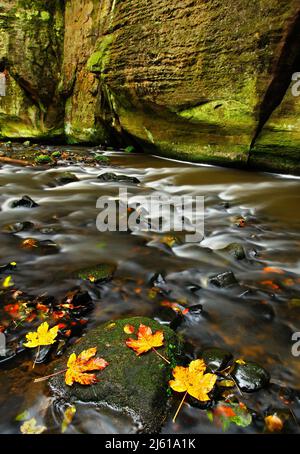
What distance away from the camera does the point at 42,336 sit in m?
1.99

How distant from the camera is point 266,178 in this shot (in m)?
6.66

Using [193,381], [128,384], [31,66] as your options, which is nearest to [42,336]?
[128,384]

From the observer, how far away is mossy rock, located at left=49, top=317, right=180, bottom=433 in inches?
60.1

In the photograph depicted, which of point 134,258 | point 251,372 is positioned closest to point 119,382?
point 251,372

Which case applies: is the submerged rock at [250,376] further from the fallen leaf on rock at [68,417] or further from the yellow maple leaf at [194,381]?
the fallen leaf on rock at [68,417]

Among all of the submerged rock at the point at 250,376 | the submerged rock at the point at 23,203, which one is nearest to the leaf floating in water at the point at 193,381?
the submerged rock at the point at 250,376

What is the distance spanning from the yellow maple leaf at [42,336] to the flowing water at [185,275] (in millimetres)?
134

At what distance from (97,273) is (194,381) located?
4.32 feet

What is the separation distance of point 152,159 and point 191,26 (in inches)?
135

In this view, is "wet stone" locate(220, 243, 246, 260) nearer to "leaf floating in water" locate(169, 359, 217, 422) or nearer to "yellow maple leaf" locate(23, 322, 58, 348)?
"leaf floating in water" locate(169, 359, 217, 422)

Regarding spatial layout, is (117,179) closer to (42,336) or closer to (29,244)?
(29,244)

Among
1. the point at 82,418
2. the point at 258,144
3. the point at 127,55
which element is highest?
the point at 127,55

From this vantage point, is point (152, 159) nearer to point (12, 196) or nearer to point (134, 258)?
point (12, 196)

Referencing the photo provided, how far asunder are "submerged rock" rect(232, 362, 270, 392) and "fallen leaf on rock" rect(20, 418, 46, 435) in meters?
1.02
